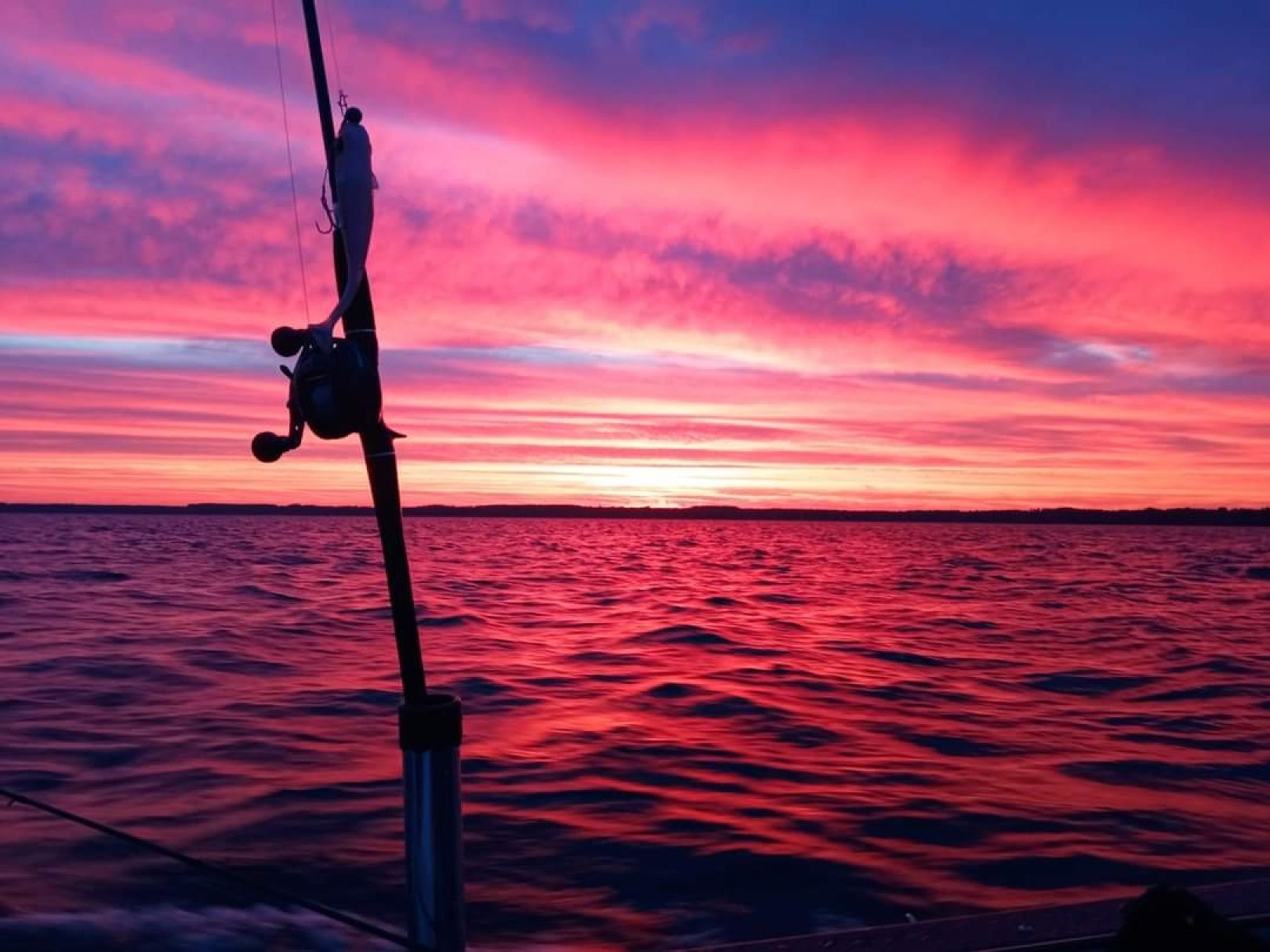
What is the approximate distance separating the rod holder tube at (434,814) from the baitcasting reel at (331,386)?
75 centimetres

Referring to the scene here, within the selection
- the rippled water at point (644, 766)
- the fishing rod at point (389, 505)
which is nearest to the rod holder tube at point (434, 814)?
the fishing rod at point (389, 505)

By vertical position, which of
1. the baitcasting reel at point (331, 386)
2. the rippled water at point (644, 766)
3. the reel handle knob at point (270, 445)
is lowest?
the rippled water at point (644, 766)

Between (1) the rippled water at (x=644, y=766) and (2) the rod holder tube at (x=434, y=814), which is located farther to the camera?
(1) the rippled water at (x=644, y=766)

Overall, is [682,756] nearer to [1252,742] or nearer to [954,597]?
[1252,742]

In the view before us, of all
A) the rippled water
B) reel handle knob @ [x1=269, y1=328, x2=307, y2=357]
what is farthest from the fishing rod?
the rippled water

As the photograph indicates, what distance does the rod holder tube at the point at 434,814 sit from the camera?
2764mm

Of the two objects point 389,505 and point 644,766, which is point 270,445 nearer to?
point 389,505

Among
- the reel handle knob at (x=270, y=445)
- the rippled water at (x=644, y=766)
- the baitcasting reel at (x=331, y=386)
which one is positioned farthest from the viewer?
the rippled water at (x=644, y=766)

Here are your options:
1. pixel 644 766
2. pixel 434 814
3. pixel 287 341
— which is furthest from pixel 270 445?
pixel 644 766

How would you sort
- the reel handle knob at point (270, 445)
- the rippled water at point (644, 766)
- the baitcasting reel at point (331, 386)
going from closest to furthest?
the baitcasting reel at point (331, 386)
the reel handle knob at point (270, 445)
the rippled water at point (644, 766)

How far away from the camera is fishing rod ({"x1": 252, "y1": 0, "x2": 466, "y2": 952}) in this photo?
269 cm

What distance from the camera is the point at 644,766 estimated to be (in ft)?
31.9

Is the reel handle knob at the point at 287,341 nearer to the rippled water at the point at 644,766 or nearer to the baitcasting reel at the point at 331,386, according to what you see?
the baitcasting reel at the point at 331,386

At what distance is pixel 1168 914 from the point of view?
2.82m
